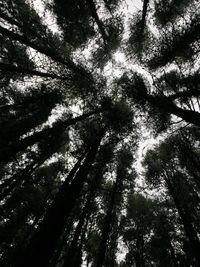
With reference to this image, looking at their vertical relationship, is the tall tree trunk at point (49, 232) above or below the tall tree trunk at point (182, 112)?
below

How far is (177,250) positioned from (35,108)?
19020 mm

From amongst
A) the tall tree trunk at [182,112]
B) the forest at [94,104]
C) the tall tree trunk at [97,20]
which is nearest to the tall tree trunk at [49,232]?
the forest at [94,104]

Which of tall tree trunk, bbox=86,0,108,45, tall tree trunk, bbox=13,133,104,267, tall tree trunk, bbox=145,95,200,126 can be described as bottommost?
tall tree trunk, bbox=13,133,104,267

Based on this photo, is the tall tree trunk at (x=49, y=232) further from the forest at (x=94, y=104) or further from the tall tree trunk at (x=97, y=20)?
the tall tree trunk at (x=97, y=20)

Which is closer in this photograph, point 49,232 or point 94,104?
point 49,232

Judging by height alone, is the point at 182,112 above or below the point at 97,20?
below

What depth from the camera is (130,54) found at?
13055mm

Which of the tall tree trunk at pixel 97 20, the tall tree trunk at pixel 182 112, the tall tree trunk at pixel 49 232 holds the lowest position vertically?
the tall tree trunk at pixel 49 232

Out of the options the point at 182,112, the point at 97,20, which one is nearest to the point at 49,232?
the point at 182,112

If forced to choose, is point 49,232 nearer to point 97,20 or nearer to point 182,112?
point 182,112

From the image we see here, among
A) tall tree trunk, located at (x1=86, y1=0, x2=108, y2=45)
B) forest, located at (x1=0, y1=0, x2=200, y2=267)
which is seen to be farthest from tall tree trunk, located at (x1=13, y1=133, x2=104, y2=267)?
tall tree trunk, located at (x1=86, y1=0, x2=108, y2=45)

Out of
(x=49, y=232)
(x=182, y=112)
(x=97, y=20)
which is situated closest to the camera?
(x=49, y=232)

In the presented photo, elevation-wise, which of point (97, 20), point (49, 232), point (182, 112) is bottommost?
point (49, 232)

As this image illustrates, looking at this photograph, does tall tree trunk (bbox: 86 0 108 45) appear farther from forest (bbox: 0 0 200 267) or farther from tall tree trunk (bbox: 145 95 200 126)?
tall tree trunk (bbox: 145 95 200 126)
